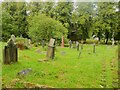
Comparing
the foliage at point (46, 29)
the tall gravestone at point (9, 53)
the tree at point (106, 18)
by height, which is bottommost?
the tall gravestone at point (9, 53)

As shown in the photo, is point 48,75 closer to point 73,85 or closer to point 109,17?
point 73,85

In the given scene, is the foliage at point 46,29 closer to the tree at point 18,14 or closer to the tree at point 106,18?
the tree at point 18,14

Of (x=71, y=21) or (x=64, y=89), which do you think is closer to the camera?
(x=64, y=89)

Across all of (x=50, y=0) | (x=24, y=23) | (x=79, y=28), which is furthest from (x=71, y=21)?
(x=24, y=23)

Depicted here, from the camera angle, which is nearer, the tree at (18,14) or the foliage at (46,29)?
the foliage at (46,29)

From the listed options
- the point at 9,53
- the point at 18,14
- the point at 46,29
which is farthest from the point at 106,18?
the point at 9,53

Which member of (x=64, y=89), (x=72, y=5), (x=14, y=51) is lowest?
(x=64, y=89)

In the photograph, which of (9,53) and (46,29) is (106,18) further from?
(9,53)

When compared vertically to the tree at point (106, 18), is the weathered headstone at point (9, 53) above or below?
below

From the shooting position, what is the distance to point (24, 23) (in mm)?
43625

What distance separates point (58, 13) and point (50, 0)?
9.19 feet

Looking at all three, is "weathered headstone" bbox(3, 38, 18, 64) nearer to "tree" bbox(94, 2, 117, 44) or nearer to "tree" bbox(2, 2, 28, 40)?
"tree" bbox(2, 2, 28, 40)

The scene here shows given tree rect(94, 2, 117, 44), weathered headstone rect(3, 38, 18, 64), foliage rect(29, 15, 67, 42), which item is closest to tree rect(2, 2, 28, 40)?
foliage rect(29, 15, 67, 42)

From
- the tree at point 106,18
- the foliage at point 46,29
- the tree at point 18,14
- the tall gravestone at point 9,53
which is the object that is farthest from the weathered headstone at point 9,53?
the tree at point 106,18
